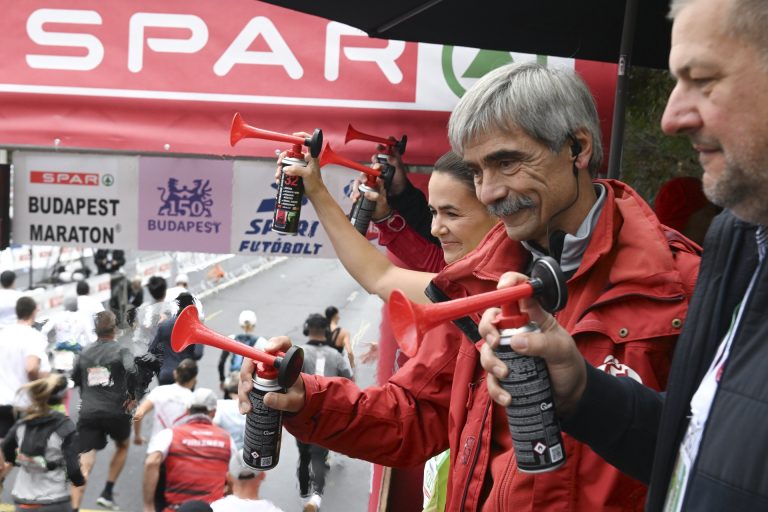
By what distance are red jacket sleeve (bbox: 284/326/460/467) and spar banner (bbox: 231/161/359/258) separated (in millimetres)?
2644

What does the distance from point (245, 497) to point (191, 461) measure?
126 centimetres

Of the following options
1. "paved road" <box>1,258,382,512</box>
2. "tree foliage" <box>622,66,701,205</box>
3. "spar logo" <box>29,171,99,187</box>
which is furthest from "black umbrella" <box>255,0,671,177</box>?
"paved road" <box>1,258,382,512</box>

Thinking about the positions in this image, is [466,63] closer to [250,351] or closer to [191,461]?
[250,351]

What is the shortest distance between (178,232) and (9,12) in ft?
5.00

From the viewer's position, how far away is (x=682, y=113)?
1.41 metres

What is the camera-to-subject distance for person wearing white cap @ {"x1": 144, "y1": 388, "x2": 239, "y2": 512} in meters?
7.09

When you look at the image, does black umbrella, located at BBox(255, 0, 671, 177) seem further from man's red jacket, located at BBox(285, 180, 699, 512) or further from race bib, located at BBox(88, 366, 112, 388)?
man's red jacket, located at BBox(285, 180, 699, 512)

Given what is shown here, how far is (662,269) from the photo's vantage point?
1963mm

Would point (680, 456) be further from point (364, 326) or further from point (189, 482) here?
point (364, 326)

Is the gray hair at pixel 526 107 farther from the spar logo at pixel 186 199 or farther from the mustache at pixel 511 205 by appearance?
the spar logo at pixel 186 199

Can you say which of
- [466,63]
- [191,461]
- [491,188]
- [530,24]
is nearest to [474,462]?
[491,188]

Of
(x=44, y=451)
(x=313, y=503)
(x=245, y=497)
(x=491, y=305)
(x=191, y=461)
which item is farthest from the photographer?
(x=313, y=503)

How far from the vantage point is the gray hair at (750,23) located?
131 centimetres

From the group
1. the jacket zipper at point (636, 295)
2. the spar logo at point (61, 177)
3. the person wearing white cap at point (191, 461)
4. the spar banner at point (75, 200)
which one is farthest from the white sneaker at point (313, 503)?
the jacket zipper at point (636, 295)
